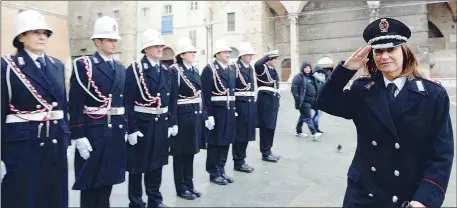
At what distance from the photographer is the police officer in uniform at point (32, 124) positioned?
2281 mm

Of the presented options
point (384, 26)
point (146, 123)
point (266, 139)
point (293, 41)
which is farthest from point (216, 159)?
point (384, 26)

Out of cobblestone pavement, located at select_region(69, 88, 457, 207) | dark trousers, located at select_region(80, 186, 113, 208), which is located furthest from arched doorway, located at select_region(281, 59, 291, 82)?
dark trousers, located at select_region(80, 186, 113, 208)

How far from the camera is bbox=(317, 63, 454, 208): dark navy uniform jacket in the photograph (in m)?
1.39

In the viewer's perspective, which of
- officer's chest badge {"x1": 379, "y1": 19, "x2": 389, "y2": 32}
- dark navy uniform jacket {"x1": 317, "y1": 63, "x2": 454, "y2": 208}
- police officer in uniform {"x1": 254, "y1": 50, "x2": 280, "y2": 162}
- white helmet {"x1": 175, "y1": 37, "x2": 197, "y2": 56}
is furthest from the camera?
white helmet {"x1": 175, "y1": 37, "x2": 197, "y2": 56}

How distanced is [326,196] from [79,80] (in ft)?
6.85

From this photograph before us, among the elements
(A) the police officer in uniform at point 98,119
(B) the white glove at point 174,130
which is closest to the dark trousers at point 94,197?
(A) the police officer in uniform at point 98,119

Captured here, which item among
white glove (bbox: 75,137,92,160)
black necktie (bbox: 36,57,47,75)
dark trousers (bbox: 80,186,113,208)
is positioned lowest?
dark trousers (bbox: 80,186,113,208)

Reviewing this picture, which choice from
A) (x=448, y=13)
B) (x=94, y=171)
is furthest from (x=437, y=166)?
(x=94, y=171)

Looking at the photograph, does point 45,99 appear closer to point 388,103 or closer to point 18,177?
point 18,177

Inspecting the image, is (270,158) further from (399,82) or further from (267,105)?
(399,82)

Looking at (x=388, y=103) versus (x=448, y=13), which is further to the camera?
(x=448, y=13)

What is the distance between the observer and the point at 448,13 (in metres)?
2.64

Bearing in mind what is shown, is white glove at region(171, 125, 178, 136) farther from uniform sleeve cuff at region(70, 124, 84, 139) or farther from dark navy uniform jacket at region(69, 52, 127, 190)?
uniform sleeve cuff at region(70, 124, 84, 139)

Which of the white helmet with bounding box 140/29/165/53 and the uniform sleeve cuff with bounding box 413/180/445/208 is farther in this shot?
the white helmet with bounding box 140/29/165/53
